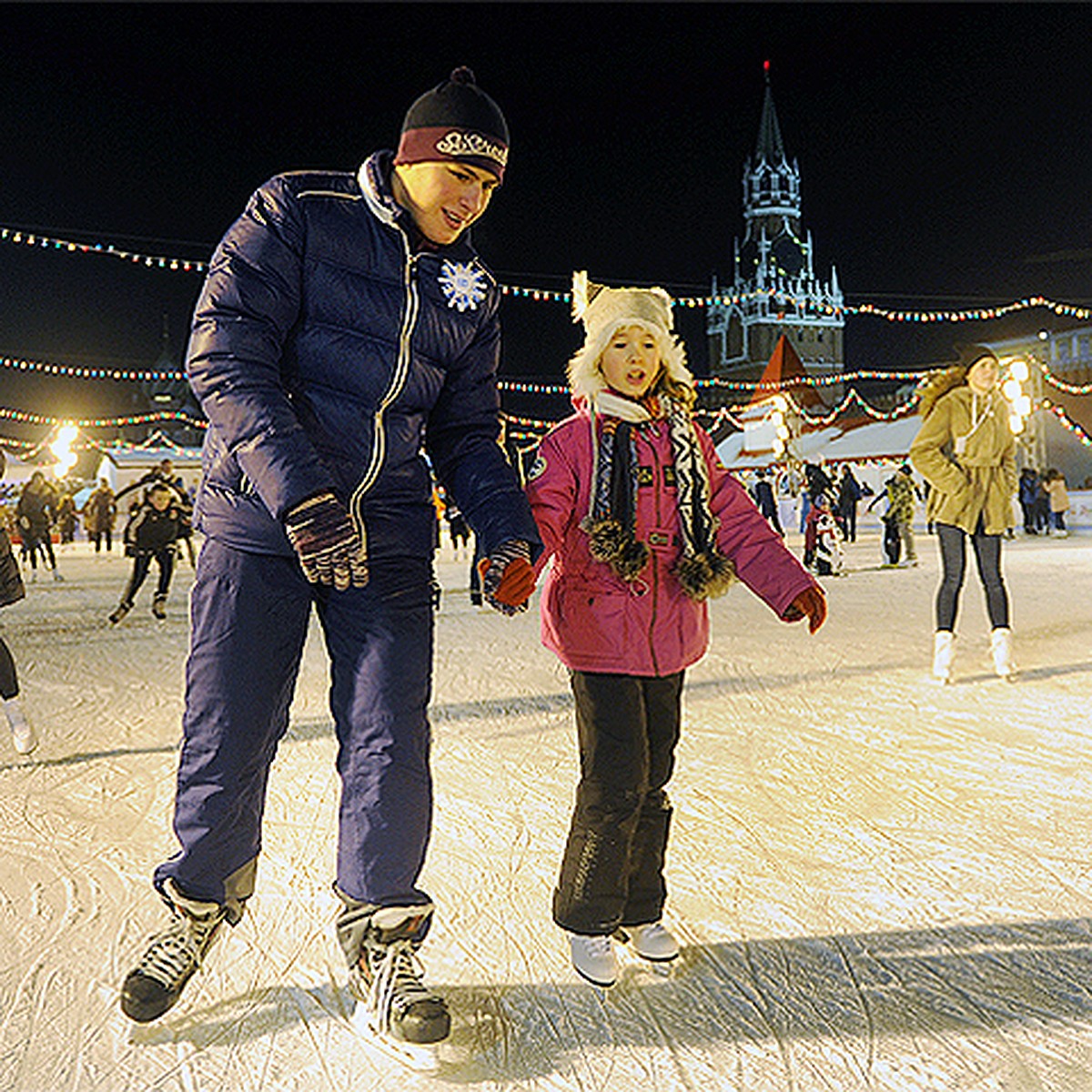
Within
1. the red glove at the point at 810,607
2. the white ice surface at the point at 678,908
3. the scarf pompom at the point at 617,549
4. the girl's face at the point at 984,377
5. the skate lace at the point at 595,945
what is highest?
the girl's face at the point at 984,377

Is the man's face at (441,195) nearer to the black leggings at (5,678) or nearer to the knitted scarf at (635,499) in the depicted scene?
the knitted scarf at (635,499)

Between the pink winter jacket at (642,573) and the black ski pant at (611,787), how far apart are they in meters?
0.04

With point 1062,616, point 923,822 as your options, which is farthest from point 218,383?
point 1062,616

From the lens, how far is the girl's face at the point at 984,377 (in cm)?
423

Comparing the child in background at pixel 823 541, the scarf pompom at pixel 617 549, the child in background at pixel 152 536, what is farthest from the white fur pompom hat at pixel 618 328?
the child in background at pixel 823 541

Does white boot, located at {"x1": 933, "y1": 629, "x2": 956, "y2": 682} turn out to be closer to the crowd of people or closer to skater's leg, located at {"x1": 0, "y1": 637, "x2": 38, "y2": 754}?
the crowd of people

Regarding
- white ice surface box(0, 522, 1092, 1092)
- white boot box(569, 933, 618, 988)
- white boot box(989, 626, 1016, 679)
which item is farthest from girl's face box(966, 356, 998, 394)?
white boot box(569, 933, 618, 988)

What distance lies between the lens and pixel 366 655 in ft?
5.15

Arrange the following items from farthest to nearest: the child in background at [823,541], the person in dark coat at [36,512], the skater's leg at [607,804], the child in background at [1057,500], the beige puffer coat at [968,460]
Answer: the child in background at [1057,500] < the person in dark coat at [36,512] < the child in background at [823,541] < the beige puffer coat at [968,460] < the skater's leg at [607,804]

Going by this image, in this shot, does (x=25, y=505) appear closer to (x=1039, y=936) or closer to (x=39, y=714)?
(x=39, y=714)

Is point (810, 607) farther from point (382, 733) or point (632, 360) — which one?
point (382, 733)

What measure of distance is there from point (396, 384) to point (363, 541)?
26 cm

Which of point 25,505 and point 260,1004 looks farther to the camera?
point 25,505

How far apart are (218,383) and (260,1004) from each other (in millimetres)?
957
